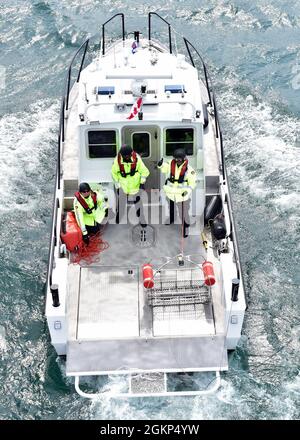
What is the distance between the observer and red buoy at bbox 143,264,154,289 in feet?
31.8

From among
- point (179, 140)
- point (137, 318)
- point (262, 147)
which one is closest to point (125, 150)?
point (179, 140)

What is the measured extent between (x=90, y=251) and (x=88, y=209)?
34.7 inches

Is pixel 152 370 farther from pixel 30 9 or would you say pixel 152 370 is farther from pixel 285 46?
pixel 30 9

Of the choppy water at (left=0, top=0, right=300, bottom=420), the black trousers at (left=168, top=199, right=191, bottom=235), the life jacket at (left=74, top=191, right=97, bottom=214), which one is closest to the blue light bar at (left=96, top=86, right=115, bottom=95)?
the life jacket at (left=74, top=191, right=97, bottom=214)

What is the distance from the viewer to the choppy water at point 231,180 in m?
9.48

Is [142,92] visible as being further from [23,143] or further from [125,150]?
[23,143]

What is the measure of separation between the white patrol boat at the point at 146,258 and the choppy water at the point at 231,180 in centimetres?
56

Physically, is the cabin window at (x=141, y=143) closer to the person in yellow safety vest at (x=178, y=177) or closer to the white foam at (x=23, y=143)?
the person in yellow safety vest at (x=178, y=177)

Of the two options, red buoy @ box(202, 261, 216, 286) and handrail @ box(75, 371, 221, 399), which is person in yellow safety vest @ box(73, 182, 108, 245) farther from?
handrail @ box(75, 371, 221, 399)

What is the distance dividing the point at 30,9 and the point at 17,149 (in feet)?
26.9

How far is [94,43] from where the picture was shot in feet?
62.5

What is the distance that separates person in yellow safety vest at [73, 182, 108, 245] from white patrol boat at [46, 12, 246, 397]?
21cm

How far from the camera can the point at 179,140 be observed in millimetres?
Answer: 10859

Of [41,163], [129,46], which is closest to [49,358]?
[41,163]
